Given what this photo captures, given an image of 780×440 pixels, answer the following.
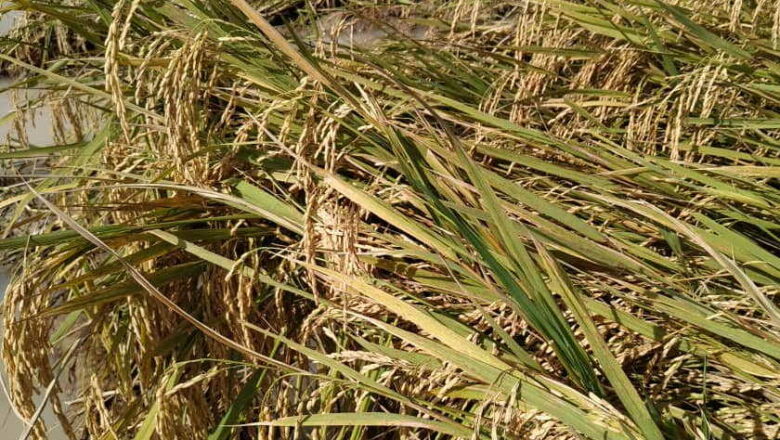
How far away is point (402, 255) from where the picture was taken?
4.42ft

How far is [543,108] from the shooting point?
1.78m

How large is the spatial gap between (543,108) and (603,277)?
0.55 metres

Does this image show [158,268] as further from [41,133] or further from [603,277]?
[41,133]

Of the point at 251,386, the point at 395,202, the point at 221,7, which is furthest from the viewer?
the point at 221,7

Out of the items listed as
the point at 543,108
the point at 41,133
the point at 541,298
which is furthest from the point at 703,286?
the point at 41,133

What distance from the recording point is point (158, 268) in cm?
147

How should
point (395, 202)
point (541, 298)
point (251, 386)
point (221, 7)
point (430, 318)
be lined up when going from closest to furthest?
point (541, 298) → point (430, 318) → point (251, 386) → point (395, 202) → point (221, 7)

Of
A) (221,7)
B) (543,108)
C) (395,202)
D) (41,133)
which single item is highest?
(221,7)

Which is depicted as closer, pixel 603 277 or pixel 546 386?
pixel 546 386

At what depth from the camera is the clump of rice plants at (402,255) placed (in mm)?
1143

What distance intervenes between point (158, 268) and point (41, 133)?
1.64m

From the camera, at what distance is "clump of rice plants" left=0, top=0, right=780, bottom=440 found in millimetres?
1143

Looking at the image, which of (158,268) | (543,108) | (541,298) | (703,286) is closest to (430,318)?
(541,298)

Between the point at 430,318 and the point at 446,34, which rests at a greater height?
the point at 446,34
